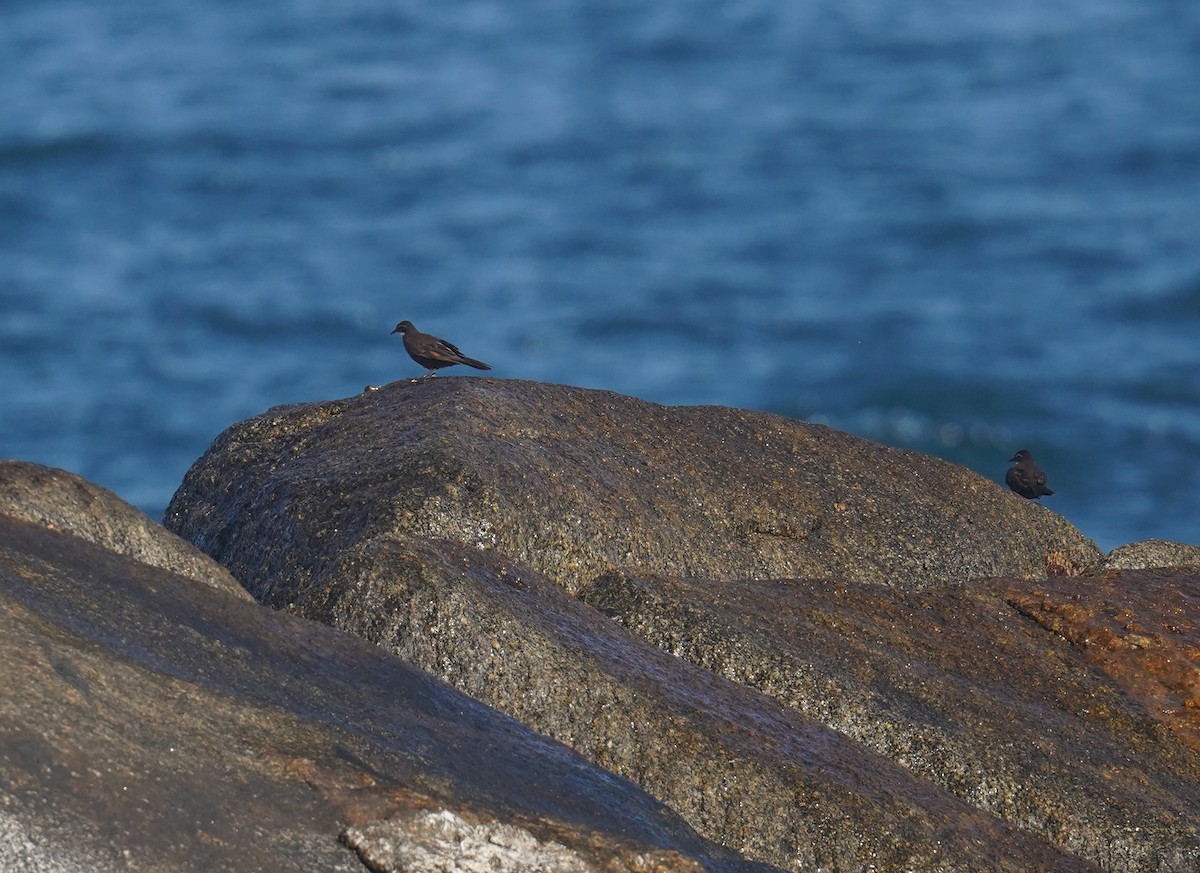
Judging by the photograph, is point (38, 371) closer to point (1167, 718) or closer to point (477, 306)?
point (477, 306)

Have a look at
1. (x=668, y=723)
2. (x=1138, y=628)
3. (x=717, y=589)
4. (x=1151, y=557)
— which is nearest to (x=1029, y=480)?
(x=1151, y=557)

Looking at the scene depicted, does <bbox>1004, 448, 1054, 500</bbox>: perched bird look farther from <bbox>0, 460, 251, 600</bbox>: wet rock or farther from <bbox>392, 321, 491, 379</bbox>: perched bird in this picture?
<bbox>0, 460, 251, 600</bbox>: wet rock

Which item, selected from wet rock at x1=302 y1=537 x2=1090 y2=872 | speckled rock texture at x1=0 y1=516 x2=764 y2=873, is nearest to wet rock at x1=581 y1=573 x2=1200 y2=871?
wet rock at x1=302 y1=537 x2=1090 y2=872

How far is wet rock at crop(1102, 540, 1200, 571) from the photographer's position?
960 centimetres

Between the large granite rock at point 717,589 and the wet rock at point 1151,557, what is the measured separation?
18 centimetres

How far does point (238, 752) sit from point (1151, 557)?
5998 millimetres

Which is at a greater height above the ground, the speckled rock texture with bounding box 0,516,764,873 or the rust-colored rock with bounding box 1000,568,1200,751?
the rust-colored rock with bounding box 1000,568,1200,751

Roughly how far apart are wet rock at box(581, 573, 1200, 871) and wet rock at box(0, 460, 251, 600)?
1.80 m

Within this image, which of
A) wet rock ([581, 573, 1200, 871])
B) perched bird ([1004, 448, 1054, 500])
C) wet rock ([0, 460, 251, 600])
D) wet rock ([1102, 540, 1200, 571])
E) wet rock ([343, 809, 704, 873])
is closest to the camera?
wet rock ([343, 809, 704, 873])

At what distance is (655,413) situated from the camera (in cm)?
967

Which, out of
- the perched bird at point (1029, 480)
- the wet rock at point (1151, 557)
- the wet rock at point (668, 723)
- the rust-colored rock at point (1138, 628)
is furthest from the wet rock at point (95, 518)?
the perched bird at point (1029, 480)

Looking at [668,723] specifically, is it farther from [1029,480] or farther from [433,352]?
[1029,480]

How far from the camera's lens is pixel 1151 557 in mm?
9695

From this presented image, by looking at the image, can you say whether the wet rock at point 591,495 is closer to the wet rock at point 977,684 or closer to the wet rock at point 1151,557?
the wet rock at point 1151,557
